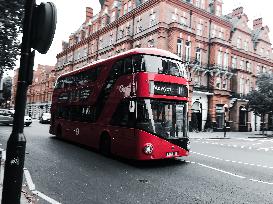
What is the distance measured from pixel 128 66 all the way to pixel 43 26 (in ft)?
23.0

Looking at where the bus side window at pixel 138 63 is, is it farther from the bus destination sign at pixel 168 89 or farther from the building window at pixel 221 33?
the building window at pixel 221 33

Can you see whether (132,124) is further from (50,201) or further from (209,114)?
(209,114)

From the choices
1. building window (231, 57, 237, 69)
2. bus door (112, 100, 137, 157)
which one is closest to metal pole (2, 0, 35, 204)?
bus door (112, 100, 137, 157)

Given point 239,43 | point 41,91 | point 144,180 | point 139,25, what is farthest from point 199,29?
point 41,91

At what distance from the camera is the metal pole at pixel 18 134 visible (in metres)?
3.47

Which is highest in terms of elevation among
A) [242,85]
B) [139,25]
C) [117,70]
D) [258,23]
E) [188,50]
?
[258,23]

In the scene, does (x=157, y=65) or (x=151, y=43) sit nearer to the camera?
(x=157, y=65)

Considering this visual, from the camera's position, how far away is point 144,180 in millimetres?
8102

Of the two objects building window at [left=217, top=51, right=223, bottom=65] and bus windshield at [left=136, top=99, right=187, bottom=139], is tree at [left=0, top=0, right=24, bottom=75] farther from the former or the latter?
building window at [left=217, top=51, right=223, bottom=65]

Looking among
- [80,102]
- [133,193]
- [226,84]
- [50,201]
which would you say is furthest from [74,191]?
[226,84]

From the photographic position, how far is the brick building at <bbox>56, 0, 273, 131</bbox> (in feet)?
111

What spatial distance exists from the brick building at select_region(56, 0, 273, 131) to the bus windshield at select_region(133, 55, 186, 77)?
2242cm

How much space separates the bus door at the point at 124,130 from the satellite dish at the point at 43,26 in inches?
250

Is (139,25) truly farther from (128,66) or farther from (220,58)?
(128,66)
